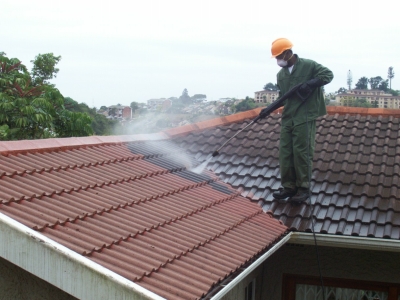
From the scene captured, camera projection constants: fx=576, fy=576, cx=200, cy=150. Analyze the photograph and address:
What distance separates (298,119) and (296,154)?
40cm

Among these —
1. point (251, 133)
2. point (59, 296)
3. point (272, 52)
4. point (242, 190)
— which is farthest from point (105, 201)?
point (251, 133)

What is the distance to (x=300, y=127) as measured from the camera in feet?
20.9

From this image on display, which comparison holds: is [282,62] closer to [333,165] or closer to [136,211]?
[333,165]

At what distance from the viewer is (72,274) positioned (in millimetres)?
3230

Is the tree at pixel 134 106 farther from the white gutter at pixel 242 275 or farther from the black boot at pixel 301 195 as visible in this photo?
the white gutter at pixel 242 275

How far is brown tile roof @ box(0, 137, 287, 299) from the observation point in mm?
3594

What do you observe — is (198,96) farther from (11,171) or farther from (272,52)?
(11,171)

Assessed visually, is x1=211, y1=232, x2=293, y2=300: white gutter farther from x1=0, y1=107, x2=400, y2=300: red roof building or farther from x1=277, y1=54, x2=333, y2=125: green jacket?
x1=277, y1=54, x2=333, y2=125: green jacket

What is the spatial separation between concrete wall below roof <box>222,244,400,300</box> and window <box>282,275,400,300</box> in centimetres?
7

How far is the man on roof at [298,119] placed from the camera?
631 centimetres

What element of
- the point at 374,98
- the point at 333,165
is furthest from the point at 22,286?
the point at 374,98

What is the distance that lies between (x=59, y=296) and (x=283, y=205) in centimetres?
325

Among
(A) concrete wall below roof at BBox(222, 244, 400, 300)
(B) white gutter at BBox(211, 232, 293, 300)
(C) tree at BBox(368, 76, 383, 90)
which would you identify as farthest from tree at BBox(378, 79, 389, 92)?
(B) white gutter at BBox(211, 232, 293, 300)

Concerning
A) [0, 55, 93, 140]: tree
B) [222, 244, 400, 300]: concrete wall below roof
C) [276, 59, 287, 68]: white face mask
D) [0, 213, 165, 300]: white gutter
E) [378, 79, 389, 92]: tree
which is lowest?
[222, 244, 400, 300]: concrete wall below roof
